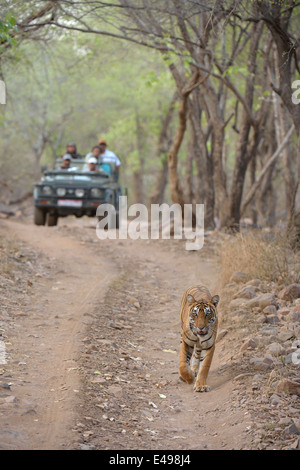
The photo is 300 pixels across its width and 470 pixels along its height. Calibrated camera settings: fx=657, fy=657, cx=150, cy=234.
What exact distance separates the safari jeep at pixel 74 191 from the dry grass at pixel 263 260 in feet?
19.3

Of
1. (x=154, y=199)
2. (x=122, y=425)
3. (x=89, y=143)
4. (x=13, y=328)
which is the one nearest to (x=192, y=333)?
(x=122, y=425)

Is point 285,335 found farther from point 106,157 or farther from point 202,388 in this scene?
point 106,157

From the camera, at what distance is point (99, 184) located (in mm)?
15547

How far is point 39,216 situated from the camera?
16.6 meters

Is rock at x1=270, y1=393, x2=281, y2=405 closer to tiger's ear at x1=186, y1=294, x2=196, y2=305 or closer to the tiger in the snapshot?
the tiger

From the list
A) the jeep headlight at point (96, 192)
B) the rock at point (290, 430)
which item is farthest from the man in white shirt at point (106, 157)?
the rock at point (290, 430)

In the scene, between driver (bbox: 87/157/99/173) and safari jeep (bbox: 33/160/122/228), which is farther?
driver (bbox: 87/157/99/173)

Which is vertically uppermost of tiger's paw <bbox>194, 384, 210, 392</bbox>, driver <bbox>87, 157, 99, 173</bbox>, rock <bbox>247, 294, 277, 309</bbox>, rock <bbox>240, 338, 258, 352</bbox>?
driver <bbox>87, 157, 99, 173</bbox>

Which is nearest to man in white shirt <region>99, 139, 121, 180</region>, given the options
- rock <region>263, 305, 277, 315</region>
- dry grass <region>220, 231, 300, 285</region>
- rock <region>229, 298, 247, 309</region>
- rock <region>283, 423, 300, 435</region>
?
dry grass <region>220, 231, 300, 285</region>

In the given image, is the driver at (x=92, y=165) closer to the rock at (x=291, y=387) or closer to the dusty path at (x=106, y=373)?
the dusty path at (x=106, y=373)

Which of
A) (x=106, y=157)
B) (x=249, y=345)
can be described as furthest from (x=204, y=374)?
(x=106, y=157)

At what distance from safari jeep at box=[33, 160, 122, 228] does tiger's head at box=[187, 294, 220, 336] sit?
9969 mm

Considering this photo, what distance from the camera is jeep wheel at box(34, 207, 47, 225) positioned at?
16469mm

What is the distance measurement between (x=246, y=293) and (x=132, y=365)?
91.9 inches
